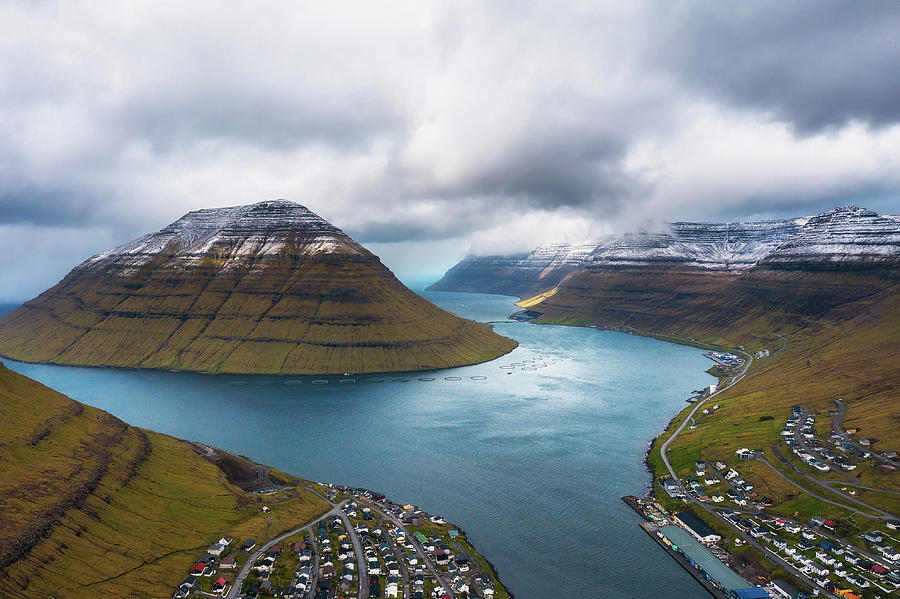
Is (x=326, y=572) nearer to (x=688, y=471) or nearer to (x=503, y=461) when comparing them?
(x=503, y=461)

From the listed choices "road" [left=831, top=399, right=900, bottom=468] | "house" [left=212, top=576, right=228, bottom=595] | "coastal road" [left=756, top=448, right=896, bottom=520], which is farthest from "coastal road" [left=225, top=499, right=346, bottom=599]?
"road" [left=831, top=399, right=900, bottom=468]

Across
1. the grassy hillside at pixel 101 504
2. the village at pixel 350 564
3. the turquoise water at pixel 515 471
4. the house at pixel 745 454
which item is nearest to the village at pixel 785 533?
the house at pixel 745 454

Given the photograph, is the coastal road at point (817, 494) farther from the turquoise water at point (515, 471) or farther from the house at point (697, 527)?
the turquoise water at point (515, 471)

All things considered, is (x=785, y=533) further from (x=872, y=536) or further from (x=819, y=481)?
(x=819, y=481)

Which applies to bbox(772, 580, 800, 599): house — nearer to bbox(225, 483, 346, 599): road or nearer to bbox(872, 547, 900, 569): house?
bbox(872, 547, 900, 569): house

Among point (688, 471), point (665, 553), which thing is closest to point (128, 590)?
point (665, 553)

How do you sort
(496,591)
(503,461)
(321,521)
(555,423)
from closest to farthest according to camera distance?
(496,591)
(321,521)
(503,461)
(555,423)

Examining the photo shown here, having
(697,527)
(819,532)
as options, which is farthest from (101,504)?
(819,532)
